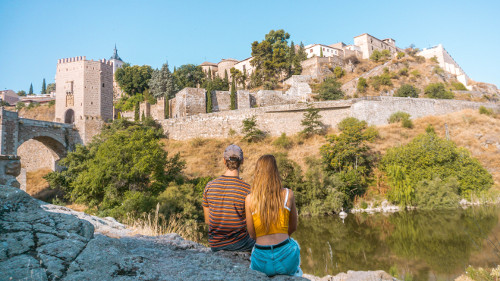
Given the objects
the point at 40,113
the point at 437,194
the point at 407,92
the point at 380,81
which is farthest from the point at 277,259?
the point at 40,113

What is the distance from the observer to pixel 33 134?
1797 centimetres

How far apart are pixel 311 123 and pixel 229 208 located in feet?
66.4

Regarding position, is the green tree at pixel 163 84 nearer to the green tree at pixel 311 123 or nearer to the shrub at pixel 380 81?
the green tree at pixel 311 123

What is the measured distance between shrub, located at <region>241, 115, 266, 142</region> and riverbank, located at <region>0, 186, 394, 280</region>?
19922 millimetres

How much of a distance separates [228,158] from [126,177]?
11.2 metres

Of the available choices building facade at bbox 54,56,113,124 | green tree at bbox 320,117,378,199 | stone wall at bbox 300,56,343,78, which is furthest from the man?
stone wall at bbox 300,56,343,78

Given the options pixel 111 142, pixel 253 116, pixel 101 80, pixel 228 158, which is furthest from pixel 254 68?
pixel 228 158

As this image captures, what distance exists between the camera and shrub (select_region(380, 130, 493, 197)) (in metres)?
15.1

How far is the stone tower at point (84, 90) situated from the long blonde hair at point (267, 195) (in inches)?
921

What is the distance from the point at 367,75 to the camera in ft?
112

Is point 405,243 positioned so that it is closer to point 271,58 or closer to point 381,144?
point 381,144

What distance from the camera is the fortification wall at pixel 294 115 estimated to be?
22.1 metres

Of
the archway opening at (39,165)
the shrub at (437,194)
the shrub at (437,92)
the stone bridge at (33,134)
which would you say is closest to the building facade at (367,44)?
the shrub at (437,92)

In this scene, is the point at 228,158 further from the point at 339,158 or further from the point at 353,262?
the point at 339,158
